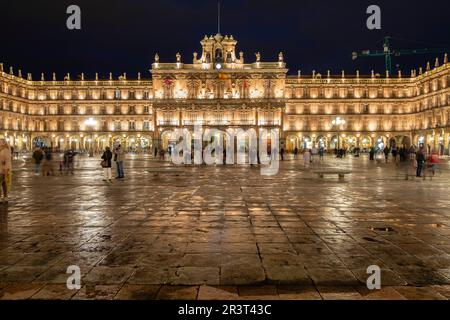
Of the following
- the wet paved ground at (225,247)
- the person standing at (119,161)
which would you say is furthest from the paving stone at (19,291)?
the person standing at (119,161)

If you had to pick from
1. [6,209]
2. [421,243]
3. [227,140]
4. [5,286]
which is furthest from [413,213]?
[227,140]

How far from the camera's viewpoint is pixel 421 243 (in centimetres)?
734

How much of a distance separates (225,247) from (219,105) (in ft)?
250

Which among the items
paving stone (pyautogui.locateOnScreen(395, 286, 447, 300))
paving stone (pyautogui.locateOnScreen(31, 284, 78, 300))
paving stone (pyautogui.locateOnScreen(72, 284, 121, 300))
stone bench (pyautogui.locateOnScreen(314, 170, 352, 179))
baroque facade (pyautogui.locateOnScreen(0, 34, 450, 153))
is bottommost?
paving stone (pyautogui.locateOnScreen(395, 286, 447, 300))

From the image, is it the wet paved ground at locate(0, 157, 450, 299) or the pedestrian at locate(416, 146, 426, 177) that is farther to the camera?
the pedestrian at locate(416, 146, 426, 177)

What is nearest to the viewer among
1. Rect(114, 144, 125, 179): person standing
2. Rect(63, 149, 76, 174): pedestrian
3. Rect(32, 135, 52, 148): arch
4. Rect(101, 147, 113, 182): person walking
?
Rect(101, 147, 113, 182): person walking

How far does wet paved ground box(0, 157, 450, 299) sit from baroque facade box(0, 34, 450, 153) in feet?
228

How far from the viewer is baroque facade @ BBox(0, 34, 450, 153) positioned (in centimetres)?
8162

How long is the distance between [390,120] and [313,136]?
15.7 m

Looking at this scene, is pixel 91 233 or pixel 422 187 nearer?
pixel 91 233

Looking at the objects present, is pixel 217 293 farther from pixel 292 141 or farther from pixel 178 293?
pixel 292 141

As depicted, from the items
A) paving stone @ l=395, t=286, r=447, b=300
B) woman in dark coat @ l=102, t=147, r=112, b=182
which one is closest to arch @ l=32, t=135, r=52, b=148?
woman in dark coat @ l=102, t=147, r=112, b=182

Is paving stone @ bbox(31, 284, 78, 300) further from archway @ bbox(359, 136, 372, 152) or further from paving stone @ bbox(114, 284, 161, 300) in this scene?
archway @ bbox(359, 136, 372, 152)

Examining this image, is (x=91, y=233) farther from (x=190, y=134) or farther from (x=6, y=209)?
(x=190, y=134)
